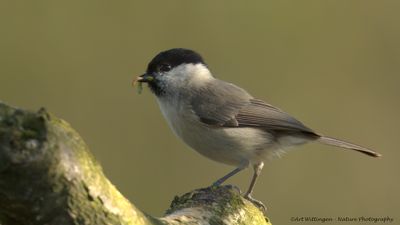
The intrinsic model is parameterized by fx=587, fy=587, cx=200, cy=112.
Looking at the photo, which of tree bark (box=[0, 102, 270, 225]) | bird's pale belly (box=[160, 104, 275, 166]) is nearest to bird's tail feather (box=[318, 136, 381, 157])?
bird's pale belly (box=[160, 104, 275, 166])

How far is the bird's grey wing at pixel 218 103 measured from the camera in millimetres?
3953

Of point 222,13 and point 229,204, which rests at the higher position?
point 222,13

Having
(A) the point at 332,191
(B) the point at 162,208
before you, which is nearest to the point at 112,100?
(B) the point at 162,208

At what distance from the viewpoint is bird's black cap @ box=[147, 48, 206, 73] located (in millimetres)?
4168

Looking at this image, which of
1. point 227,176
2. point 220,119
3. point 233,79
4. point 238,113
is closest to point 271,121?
point 238,113

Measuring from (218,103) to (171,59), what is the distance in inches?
18.5

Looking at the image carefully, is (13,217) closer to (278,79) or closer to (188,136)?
(188,136)

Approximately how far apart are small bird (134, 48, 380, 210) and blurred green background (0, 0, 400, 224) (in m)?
1.17

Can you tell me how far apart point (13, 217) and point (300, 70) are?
4349 millimetres

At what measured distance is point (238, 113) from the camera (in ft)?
13.3

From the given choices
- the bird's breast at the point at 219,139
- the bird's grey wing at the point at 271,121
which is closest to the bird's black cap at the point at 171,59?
the bird's breast at the point at 219,139

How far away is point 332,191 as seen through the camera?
5.37m

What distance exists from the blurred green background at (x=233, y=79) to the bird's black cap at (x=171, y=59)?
3.66 ft

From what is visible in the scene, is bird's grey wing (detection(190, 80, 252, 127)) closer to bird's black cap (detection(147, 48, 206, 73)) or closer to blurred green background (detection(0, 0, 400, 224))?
bird's black cap (detection(147, 48, 206, 73))
